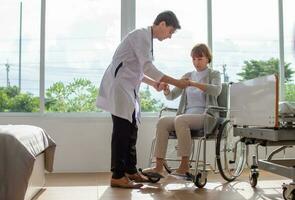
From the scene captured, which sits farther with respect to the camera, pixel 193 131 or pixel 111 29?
pixel 111 29

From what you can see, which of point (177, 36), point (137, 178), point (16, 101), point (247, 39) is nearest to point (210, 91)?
point (137, 178)

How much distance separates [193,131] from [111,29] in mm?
1612

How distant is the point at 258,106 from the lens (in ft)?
7.63

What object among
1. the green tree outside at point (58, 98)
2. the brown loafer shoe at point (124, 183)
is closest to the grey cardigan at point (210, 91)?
the brown loafer shoe at point (124, 183)

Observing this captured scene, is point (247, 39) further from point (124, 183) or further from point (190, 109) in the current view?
point (124, 183)

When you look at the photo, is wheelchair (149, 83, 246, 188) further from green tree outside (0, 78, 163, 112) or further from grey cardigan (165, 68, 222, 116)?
green tree outside (0, 78, 163, 112)

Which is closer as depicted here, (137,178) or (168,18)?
(168,18)

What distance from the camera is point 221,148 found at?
3.21m

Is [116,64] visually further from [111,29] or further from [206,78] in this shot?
[111,29]

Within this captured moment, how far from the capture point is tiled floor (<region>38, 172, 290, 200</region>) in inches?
101

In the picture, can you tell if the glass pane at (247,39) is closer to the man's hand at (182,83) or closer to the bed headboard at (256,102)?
the man's hand at (182,83)

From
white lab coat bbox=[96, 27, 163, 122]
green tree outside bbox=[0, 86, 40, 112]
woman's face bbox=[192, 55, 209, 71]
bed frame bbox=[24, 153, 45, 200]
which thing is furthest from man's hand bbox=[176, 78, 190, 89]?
green tree outside bbox=[0, 86, 40, 112]

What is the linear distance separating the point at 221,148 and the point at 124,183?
840mm

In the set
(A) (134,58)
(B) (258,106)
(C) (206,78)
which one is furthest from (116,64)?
(B) (258,106)
